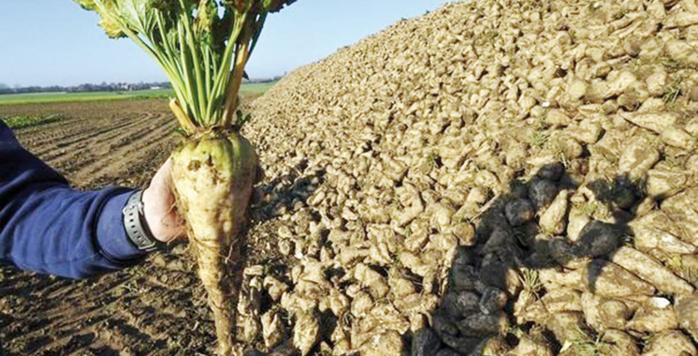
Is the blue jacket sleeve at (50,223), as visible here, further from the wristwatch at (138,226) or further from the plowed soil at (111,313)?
the plowed soil at (111,313)

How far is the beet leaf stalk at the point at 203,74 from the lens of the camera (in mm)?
2488

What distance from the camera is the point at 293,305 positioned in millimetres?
4758

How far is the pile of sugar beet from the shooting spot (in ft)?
10.8

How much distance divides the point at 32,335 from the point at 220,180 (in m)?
3.60

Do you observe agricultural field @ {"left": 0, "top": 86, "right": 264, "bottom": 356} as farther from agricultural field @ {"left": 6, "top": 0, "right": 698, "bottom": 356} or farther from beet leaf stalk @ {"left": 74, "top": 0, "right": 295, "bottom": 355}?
beet leaf stalk @ {"left": 74, "top": 0, "right": 295, "bottom": 355}

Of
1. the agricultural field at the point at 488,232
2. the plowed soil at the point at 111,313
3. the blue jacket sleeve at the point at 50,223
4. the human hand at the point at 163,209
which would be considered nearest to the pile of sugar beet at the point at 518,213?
the agricultural field at the point at 488,232

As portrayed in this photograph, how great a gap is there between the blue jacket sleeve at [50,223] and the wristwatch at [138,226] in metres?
0.03

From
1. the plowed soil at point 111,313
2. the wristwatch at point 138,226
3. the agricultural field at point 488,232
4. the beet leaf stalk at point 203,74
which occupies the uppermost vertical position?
the beet leaf stalk at point 203,74

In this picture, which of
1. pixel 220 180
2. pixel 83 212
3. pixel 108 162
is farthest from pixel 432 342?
pixel 108 162

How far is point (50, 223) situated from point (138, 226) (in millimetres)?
411

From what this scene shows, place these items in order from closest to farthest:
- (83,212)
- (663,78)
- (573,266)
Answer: (83,212) → (573,266) → (663,78)

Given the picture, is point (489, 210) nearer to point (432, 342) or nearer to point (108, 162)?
point (432, 342)

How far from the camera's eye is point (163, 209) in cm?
266

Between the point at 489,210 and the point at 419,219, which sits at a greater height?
the point at 489,210
